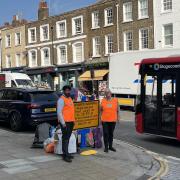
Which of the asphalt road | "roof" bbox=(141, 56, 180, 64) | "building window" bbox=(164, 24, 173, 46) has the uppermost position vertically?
"building window" bbox=(164, 24, 173, 46)

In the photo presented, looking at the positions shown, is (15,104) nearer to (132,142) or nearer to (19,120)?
(19,120)

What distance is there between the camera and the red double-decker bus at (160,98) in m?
12.3

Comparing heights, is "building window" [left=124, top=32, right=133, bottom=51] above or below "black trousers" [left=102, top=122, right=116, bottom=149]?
above

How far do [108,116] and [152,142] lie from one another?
292 cm

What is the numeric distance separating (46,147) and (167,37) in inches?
971

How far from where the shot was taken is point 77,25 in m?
43.0

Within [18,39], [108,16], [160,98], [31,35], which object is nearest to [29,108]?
[160,98]

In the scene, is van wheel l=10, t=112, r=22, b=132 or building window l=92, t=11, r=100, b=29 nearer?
van wheel l=10, t=112, r=22, b=132

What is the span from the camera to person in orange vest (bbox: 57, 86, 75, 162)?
9391 mm

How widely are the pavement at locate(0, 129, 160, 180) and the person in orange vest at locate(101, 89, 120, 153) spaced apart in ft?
1.22

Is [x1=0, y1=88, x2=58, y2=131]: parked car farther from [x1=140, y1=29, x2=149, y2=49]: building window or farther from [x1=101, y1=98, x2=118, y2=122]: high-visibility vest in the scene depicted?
[x1=140, y1=29, x2=149, y2=49]: building window

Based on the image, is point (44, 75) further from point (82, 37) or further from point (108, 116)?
point (108, 116)

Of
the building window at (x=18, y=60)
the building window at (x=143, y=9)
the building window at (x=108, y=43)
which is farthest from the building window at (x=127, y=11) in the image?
the building window at (x=18, y=60)

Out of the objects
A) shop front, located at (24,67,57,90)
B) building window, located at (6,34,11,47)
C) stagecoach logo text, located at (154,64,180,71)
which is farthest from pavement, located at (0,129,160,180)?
building window, located at (6,34,11,47)
